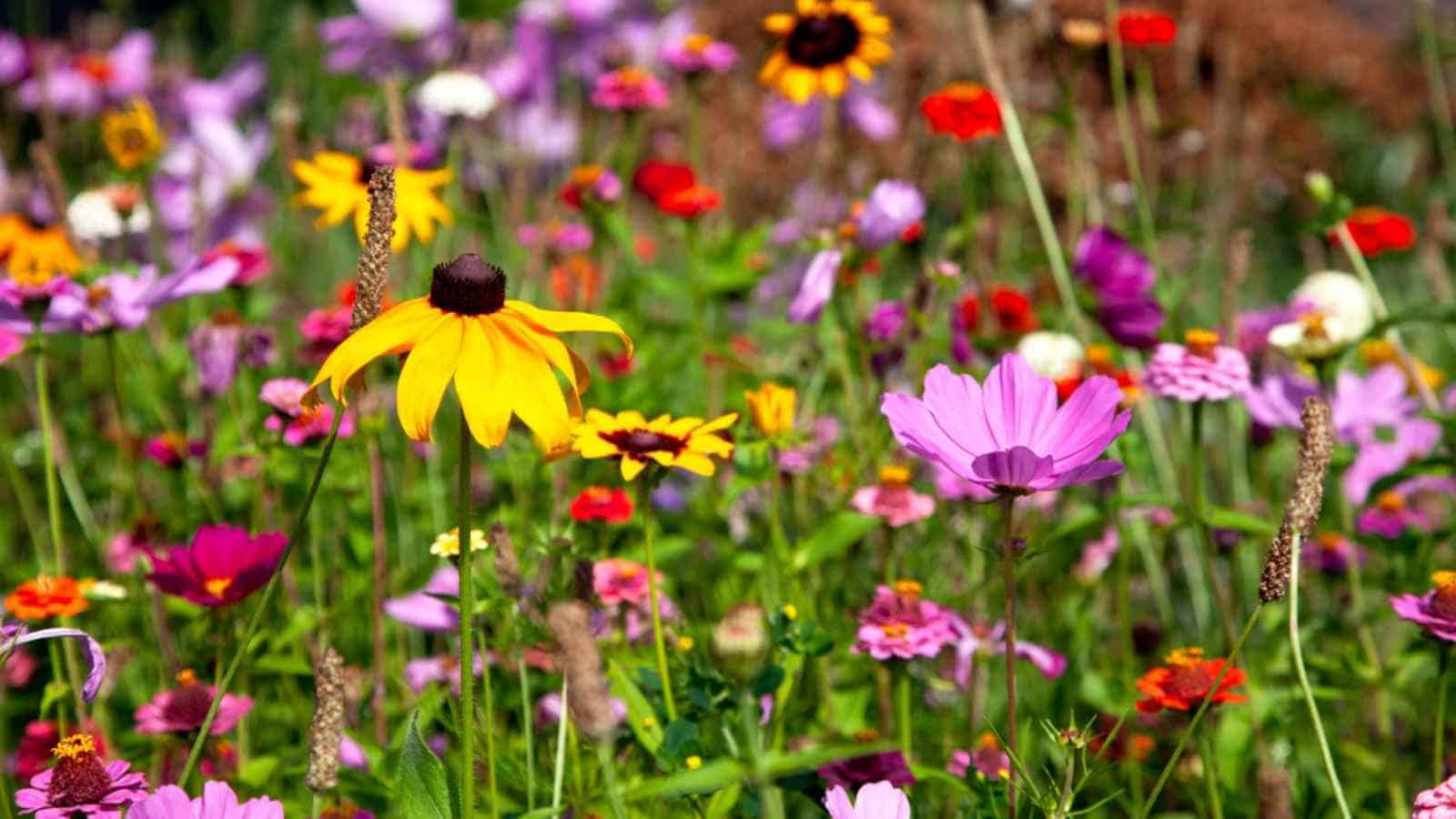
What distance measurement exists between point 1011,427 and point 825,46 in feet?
2.67

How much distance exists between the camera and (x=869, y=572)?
1735 mm

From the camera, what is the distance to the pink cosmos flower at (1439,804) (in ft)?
2.75

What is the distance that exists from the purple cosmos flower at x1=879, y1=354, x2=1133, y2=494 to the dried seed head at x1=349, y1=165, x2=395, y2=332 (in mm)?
288

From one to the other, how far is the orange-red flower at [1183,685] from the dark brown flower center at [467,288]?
0.52 meters

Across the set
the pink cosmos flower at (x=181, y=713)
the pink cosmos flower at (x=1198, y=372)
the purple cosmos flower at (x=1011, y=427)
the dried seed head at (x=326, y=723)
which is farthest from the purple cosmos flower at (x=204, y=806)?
the pink cosmos flower at (x=1198, y=372)

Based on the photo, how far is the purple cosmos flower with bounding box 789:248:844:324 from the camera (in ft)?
4.66

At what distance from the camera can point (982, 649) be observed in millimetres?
1331

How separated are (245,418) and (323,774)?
0.96m

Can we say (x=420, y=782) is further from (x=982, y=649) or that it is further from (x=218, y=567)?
(x=982, y=649)

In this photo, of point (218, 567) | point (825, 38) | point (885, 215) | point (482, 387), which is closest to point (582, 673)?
point (482, 387)

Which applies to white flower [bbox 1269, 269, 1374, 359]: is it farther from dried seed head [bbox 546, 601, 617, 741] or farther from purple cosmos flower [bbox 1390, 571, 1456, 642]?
dried seed head [bbox 546, 601, 617, 741]

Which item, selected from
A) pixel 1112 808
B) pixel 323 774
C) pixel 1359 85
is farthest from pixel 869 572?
pixel 1359 85

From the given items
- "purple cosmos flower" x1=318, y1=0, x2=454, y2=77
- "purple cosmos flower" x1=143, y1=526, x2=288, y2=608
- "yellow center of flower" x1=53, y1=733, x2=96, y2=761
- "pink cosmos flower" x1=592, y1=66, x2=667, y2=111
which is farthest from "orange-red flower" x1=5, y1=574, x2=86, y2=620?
"purple cosmos flower" x1=318, y1=0, x2=454, y2=77

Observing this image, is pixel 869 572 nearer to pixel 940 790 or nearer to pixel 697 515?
pixel 697 515
